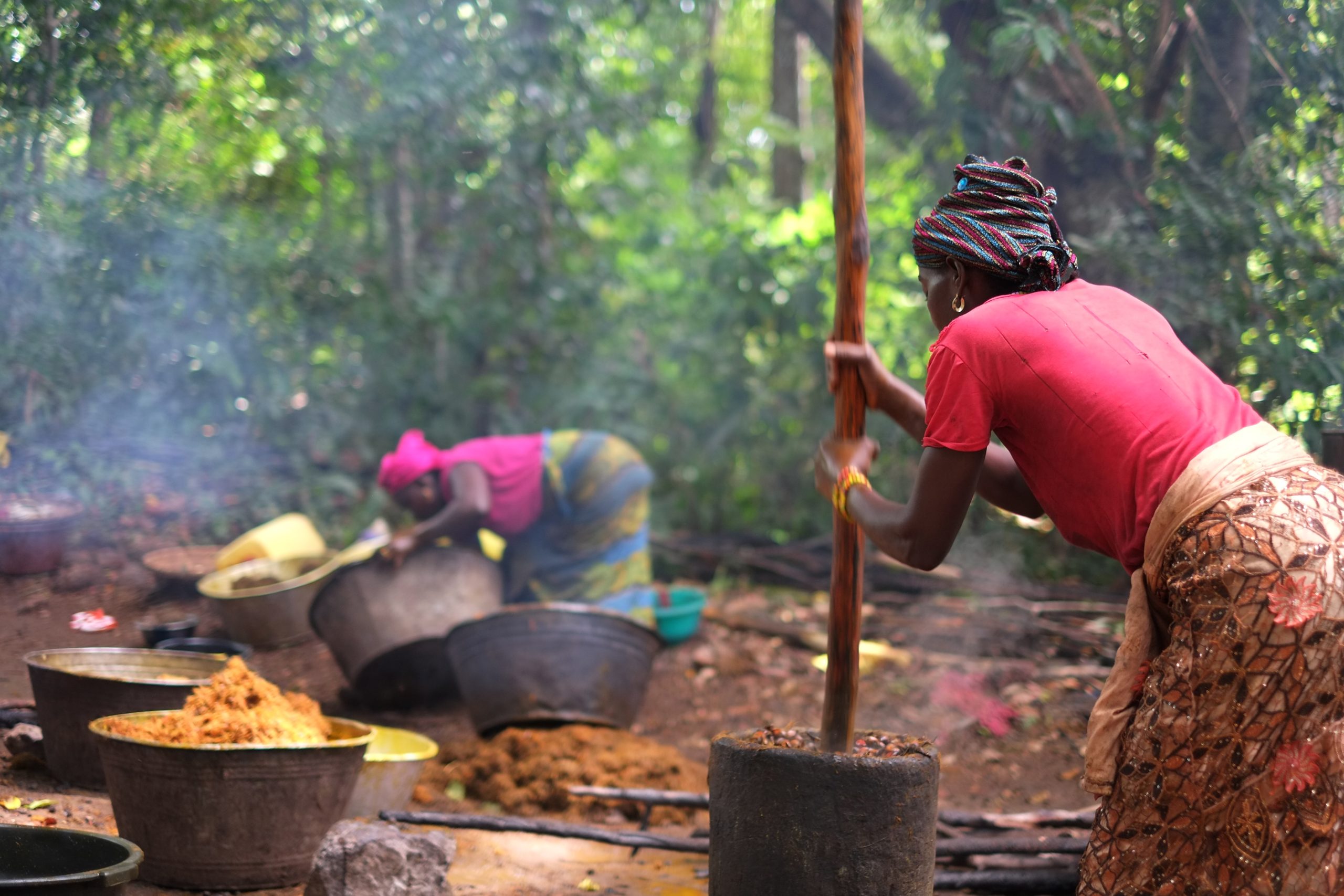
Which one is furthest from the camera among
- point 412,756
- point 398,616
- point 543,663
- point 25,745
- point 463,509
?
point 463,509

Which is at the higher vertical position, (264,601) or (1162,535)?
(1162,535)

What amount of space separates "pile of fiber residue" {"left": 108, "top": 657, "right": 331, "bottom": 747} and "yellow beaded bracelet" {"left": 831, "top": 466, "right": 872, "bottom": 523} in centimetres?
177

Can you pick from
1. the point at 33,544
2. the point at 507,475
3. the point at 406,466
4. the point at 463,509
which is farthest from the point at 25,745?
the point at 507,475

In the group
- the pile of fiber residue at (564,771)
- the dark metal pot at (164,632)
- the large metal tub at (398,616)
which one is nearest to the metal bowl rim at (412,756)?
the pile of fiber residue at (564,771)

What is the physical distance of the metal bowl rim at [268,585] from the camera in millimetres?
5875

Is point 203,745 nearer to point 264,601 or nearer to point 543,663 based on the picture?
point 543,663

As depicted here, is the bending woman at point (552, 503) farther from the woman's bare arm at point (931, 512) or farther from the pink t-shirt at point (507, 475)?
the woman's bare arm at point (931, 512)

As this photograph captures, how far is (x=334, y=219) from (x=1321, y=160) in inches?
281

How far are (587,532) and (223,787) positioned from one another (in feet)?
11.1

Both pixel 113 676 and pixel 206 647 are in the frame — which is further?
pixel 206 647

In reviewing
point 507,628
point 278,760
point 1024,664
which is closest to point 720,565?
point 1024,664

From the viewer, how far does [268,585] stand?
6.28 metres

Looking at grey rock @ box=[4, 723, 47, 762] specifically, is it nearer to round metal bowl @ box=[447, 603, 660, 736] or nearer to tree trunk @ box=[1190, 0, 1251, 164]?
round metal bowl @ box=[447, 603, 660, 736]

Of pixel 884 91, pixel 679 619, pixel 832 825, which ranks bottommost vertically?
pixel 679 619
